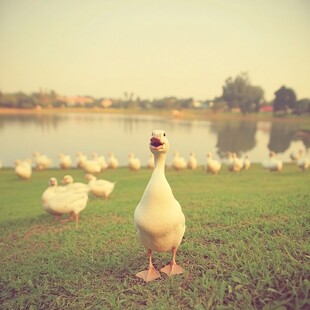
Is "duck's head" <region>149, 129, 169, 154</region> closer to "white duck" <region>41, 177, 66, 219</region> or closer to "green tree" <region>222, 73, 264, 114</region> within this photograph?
"white duck" <region>41, 177, 66, 219</region>

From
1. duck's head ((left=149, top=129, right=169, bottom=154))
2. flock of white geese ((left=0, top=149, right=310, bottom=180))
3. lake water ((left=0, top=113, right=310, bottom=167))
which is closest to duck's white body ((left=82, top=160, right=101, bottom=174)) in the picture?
flock of white geese ((left=0, top=149, right=310, bottom=180))

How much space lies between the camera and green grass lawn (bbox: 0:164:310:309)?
8.90ft

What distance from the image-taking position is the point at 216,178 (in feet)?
36.2

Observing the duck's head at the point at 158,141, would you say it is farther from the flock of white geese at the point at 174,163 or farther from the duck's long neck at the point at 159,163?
the flock of white geese at the point at 174,163

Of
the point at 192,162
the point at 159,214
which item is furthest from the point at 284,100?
the point at 159,214

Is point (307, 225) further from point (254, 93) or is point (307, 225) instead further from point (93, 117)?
point (93, 117)

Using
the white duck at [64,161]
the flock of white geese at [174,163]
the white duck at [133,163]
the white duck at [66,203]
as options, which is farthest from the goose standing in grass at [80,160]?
the white duck at [66,203]

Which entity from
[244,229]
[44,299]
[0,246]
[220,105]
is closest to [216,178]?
[220,105]

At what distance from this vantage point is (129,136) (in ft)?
57.3

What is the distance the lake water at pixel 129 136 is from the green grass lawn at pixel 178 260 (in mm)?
8305

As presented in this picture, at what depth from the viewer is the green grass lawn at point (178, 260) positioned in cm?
271

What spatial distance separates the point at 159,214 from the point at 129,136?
48.3 feet

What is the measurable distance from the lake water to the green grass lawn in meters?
8.30

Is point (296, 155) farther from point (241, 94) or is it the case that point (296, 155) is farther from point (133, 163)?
point (133, 163)
